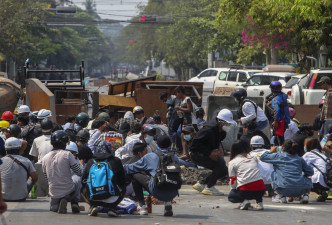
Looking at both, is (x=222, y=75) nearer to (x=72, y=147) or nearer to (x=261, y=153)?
(x=261, y=153)

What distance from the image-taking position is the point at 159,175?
32.9ft

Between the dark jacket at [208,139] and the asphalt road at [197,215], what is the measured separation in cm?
86

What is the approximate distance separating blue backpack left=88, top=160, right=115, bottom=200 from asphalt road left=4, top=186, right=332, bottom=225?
0.32 m

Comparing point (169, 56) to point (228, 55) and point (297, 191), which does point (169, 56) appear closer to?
point (228, 55)

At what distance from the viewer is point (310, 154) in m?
12.0

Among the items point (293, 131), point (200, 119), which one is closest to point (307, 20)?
point (200, 119)

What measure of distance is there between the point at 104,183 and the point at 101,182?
0.04m

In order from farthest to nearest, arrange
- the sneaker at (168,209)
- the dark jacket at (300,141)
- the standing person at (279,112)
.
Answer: the standing person at (279,112) → the dark jacket at (300,141) → the sneaker at (168,209)

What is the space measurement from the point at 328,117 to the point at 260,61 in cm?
3131

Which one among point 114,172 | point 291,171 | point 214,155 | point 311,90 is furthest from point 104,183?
point 311,90

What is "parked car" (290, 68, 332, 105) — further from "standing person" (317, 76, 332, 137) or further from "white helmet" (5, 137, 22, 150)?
"white helmet" (5, 137, 22, 150)

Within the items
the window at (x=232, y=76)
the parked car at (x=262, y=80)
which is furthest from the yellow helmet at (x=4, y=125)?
the window at (x=232, y=76)

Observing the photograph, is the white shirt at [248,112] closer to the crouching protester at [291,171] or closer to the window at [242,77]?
the crouching protester at [291,171]

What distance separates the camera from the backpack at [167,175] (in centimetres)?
999
